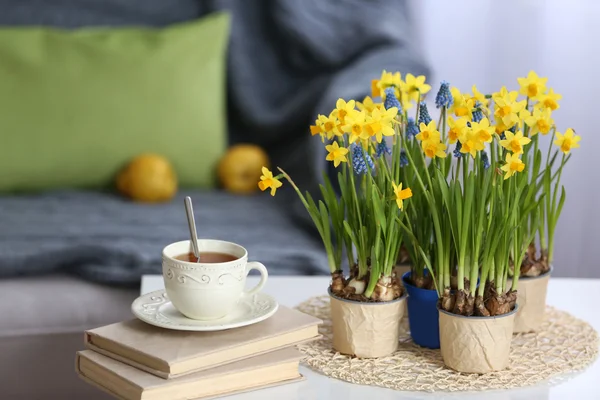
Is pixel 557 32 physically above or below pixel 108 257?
above

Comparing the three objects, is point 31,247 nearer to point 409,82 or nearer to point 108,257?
point 108,257

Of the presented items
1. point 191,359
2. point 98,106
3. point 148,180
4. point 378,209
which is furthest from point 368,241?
point 98,106

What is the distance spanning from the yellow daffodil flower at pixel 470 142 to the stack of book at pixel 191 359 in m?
0.26

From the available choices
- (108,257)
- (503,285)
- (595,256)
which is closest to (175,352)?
(503,285)

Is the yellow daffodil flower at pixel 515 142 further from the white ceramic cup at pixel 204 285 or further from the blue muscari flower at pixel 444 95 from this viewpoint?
the white ceramic cup at pixel 204 285

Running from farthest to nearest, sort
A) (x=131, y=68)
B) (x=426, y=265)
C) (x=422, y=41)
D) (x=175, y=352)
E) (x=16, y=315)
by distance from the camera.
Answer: (x=422, y=41) < (x=131, y=68) < (x=16, y=315) < (x=426, y=265) < (x=175, y=352)

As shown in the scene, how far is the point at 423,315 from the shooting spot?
1072mm

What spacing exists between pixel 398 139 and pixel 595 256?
1.49 m

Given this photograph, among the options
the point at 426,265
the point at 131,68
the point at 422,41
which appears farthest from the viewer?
the point at 422,41

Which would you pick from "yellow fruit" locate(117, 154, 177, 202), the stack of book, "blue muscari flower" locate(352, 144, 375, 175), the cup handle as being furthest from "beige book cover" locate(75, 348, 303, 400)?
"yellow fruit" locate(117, 154, 177, 202)

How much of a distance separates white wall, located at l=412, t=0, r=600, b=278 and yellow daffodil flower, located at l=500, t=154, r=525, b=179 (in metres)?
1.43

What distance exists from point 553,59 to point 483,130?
1.53m

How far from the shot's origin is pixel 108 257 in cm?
175

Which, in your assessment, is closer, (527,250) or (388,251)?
(388,251)
